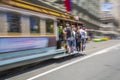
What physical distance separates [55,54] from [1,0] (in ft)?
16.8

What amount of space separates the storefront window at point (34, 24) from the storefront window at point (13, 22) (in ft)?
3.39

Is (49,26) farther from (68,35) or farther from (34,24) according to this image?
(68,35)

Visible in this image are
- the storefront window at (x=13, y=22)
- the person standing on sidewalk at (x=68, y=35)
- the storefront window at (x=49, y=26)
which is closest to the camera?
the storefront window at (x=13, y=22)

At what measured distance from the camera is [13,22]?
10078 mm

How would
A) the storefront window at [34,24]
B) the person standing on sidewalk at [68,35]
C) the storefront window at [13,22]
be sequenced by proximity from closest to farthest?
1. the storefront window at [13,22]
2. the storefront window at [34,24]
3. the person standing on sidewalk at [68,35]

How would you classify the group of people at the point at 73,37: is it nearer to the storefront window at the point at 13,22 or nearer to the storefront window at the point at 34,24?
the storefront window at the point at 34,24

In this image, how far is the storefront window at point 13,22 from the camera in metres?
9.80

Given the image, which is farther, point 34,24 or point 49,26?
point 49,26

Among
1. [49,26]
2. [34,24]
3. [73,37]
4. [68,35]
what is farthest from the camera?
[73,37]

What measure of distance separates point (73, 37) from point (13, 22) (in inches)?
239

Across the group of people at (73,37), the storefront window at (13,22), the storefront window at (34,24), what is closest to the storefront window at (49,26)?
the storefront window at (34,24)

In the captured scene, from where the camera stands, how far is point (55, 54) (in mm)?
13641

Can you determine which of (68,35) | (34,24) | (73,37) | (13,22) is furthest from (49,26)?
(13,22)

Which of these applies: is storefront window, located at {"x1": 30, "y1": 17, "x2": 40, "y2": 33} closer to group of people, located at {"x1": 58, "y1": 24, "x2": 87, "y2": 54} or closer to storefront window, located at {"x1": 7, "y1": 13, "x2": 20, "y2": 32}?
storefront window, located at {"x1": 7, "y1": 13, "x2": 20, "y2": 32}
